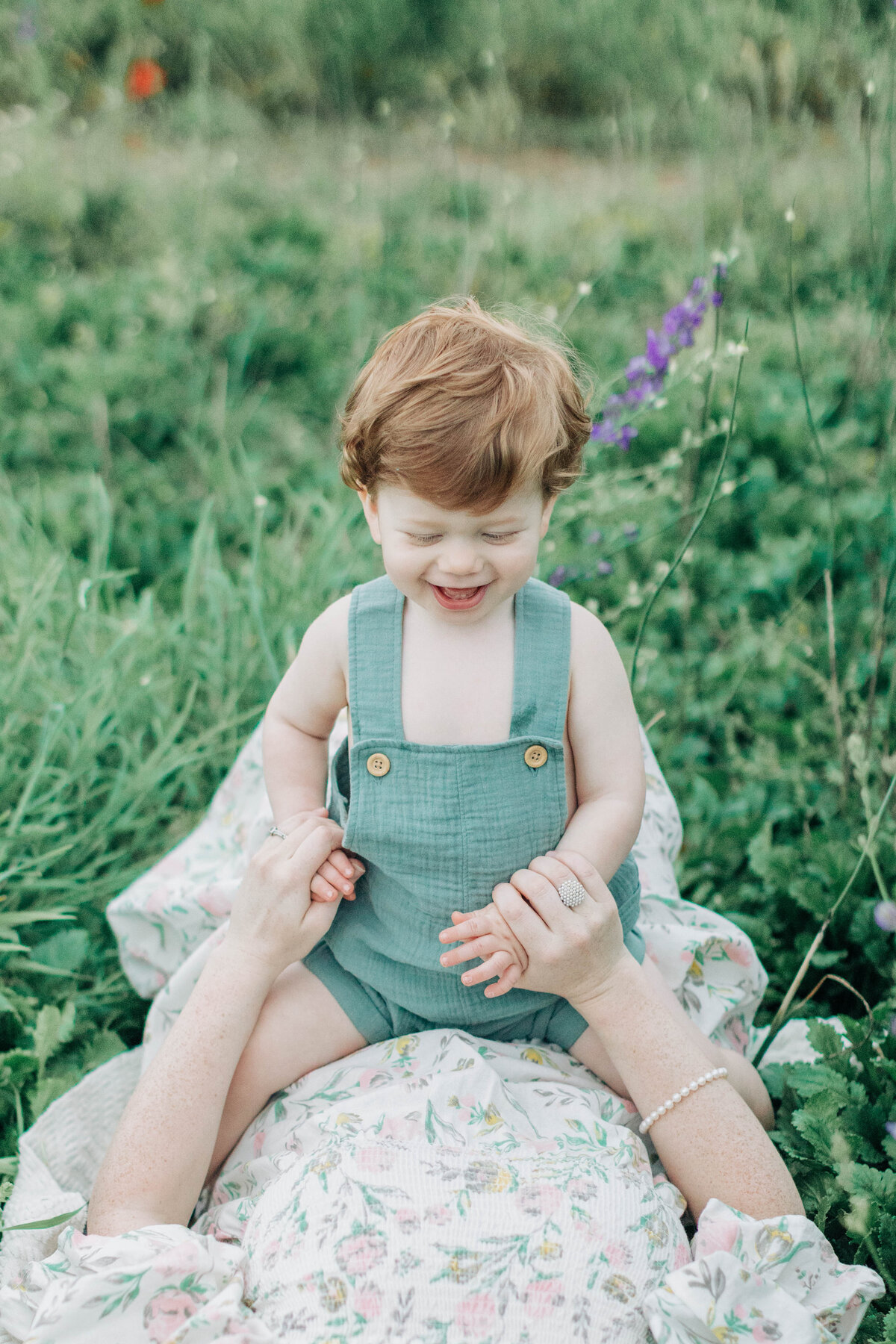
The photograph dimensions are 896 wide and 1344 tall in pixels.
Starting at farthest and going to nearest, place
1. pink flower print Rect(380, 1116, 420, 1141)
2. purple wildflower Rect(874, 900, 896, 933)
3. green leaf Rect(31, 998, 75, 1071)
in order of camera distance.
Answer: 1. green leaf Rect(31, 998, 75, 1071)
2. purple wildflower Rect(874, 900, 896, 933)
3. pink flower print Rect(380, 1116, 420, 1141)

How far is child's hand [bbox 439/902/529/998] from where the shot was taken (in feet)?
4.70

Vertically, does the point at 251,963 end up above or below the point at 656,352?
below

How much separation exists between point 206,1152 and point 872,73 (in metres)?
2.39

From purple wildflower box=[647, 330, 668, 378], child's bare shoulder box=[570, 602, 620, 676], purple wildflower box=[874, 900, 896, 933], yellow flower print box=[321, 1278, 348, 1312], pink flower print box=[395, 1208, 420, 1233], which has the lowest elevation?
yellow flower print box=[321, 1278, 348, 1312]

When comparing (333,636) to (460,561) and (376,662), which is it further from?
(460,561)

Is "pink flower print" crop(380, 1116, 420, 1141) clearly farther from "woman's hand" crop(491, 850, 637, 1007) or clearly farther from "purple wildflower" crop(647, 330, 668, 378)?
"purple wildflower" crop(647, 330, 668, 378)

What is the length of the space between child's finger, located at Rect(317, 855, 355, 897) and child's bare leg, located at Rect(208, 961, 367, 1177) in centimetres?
18

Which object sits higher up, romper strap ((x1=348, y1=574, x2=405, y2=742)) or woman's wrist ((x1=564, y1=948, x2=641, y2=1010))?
romper strap ((x1=348, y1=574, x2=405, y2=742))

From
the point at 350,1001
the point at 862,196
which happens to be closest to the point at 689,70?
the point at 862,196

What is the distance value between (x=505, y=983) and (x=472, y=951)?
7 centimetres

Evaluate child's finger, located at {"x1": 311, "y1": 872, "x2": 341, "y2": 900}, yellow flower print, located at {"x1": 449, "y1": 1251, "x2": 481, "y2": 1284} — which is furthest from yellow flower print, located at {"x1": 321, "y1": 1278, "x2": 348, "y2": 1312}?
child's finger, located at {"x1": 311, "y1": 872, "x2": 341, "y2": 900}

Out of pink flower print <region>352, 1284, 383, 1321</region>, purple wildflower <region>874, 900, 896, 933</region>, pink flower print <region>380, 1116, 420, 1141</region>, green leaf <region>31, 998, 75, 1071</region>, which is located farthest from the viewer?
green leaf <region>31, 998, 75, 1071</region>

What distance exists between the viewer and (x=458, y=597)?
4.62 ft

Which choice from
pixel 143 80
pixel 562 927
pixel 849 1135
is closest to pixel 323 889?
pixel 562 927
